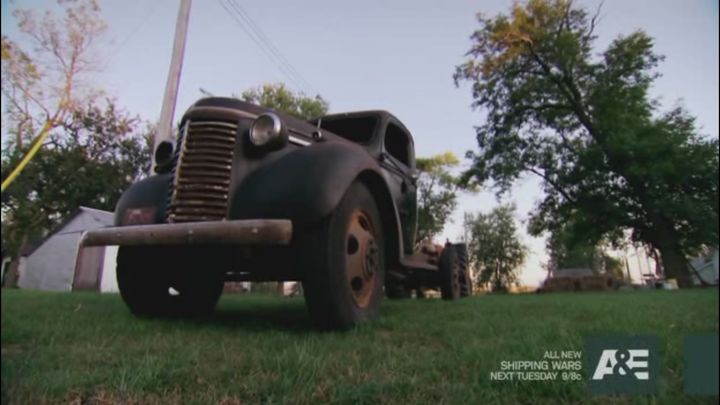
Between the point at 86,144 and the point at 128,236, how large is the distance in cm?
100

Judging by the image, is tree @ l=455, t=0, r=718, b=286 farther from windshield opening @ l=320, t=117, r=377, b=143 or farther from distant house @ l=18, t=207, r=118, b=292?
windshield opening @ l=320, t=117, r=377, b=143

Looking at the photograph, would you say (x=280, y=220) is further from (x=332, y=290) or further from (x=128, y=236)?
(x=128, y=236)

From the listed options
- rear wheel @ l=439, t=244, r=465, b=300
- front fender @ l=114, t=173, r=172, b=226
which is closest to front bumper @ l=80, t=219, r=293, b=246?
front fender @ l=114, t=173, r=172, b=226

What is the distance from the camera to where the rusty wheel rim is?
2.20 metres

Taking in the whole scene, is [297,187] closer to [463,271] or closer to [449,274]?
[449,274]

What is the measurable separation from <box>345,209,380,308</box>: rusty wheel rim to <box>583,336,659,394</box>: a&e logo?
137cm

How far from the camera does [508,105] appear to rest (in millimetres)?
1462

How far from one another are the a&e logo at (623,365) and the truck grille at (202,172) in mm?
1650

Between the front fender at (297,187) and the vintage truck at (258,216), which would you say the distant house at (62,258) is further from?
the front fender at (297,187)

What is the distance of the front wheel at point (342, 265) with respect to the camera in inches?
75.7

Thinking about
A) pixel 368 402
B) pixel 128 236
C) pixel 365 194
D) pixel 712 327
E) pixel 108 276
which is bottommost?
pixel 368 402

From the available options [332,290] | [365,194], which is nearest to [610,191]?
[332,290]

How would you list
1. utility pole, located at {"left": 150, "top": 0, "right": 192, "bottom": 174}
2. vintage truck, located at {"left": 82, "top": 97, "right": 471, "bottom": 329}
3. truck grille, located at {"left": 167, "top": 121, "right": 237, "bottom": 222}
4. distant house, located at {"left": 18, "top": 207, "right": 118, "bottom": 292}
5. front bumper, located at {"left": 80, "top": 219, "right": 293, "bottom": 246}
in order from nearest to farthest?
distant house, located at {"left": 18, "top": 207, "right": 118, "bottom": 292}
utility pole, located at {"left": 150, "top": 0, "right": 192, "bottom": 174}
front bumper, located at {"left": 80, "top": 219, "right": 293, "bottom": 246}
vintage truck, located at {"left": 82, "top": 97, "right": 471, "bottom": 329}
truck grille, located at {"left": 167, "top": 121, "right": 237, "bottom": 222}

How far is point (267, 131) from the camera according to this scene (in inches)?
85.5
